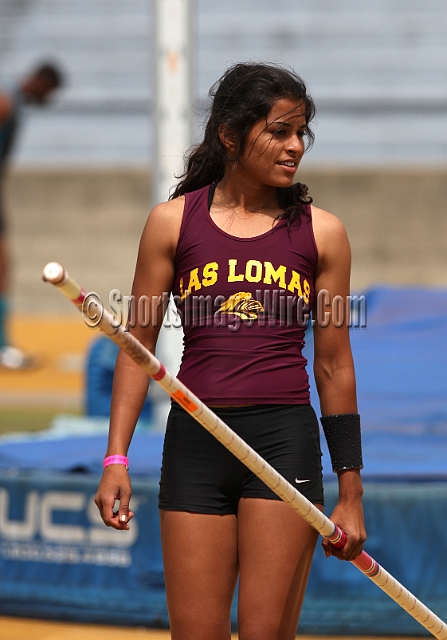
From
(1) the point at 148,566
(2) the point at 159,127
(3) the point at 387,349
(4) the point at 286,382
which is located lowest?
(1) the point at 148,566

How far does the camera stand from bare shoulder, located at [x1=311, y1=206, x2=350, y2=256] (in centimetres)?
235

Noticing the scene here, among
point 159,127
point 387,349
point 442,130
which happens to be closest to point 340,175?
point 442,130

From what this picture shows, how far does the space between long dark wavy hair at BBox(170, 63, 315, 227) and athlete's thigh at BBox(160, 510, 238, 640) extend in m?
0.68

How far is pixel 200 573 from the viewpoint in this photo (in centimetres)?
222

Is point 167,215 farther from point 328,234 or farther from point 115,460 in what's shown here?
point 115,460

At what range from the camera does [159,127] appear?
4.68 metres

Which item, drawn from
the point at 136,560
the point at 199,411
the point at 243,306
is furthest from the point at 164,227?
the point at 136,560

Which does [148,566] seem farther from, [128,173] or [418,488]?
[128,173]

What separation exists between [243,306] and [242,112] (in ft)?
1.39

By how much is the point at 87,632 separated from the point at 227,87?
2.13m

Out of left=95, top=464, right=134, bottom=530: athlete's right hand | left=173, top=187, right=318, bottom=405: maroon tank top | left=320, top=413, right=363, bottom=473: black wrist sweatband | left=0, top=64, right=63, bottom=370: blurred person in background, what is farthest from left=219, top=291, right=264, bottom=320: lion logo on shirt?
left=0, top=64, right=63, bottom=370: blurred person in background

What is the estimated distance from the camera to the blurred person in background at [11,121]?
8.23 m

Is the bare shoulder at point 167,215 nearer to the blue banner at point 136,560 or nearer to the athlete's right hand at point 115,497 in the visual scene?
the athlete's right hand at point 115,497

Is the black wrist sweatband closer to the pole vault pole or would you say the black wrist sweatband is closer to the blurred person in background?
the pole vault pole
